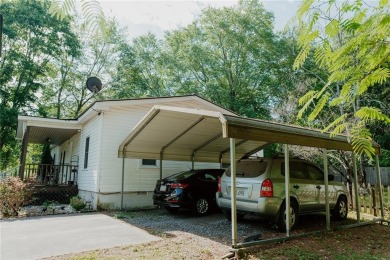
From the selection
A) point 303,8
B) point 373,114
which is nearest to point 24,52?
point 303,8

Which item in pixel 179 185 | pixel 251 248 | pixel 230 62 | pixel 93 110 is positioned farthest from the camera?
pixel 230 62

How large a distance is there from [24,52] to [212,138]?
26070 millimetres

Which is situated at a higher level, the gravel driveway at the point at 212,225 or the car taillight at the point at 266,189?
the car taillight at the point at 266,189

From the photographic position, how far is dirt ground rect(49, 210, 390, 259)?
5.92m

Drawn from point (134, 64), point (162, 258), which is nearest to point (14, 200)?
point (162, 258)

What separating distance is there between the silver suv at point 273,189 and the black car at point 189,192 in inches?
70.3

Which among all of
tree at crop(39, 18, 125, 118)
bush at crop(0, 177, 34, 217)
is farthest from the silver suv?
tree at crop(39, 18, 125, 118)

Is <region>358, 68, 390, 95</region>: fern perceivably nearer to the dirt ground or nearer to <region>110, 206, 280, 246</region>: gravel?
the dirt ground

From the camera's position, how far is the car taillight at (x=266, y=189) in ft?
24.0

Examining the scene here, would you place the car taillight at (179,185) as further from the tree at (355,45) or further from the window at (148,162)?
the tree at (355,45)

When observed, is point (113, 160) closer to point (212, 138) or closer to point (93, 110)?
point (93, 110)

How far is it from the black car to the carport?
4.66ft

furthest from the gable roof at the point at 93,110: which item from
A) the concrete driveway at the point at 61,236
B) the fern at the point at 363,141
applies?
the fern at the point at 363,141

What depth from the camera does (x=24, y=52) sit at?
1131 inches
